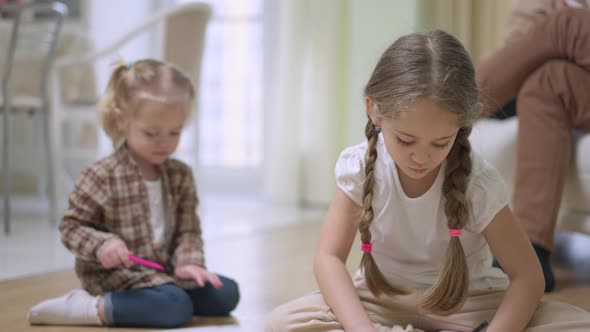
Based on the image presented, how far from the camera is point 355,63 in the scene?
3.22 meters

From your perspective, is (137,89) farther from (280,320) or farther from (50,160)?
(50,160)

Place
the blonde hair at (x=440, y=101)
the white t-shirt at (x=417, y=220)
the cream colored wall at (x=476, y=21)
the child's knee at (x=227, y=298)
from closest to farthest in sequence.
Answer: the blonde hair at (x=440, y=101), the white t-shirt at (x=417, y=220), the child's knee at (x=227, y=298), the cream colored wall at (x=476, y=21)

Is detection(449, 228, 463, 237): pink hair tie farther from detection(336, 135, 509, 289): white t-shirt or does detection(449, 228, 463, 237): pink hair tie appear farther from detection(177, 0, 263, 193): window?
detection(177, 0, 263, 193): window

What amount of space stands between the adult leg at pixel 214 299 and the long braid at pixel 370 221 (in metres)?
0.33

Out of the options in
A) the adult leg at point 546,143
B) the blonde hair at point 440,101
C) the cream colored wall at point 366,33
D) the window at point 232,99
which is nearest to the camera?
the blonde hair at point 440,101

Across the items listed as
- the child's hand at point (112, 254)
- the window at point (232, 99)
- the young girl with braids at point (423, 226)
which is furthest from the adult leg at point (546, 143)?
the window at point (232, 99)

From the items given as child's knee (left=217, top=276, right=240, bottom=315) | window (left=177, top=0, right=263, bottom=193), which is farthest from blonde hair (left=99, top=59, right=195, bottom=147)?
window (left=177, top=0, right=263, bottom=193)

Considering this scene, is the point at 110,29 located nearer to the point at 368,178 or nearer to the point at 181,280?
the point at 181,280

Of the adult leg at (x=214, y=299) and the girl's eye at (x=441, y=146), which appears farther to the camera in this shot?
the adult leg at (x=214, y=299)

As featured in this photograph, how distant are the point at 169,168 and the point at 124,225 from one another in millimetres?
157

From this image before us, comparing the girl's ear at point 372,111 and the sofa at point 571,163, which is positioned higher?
the girl's ear at point 372,111

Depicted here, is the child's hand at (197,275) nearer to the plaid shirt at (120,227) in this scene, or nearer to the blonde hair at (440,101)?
the plaid shirt at (120,227)

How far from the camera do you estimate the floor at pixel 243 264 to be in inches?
53.7

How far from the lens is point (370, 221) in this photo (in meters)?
Result: 1.04
